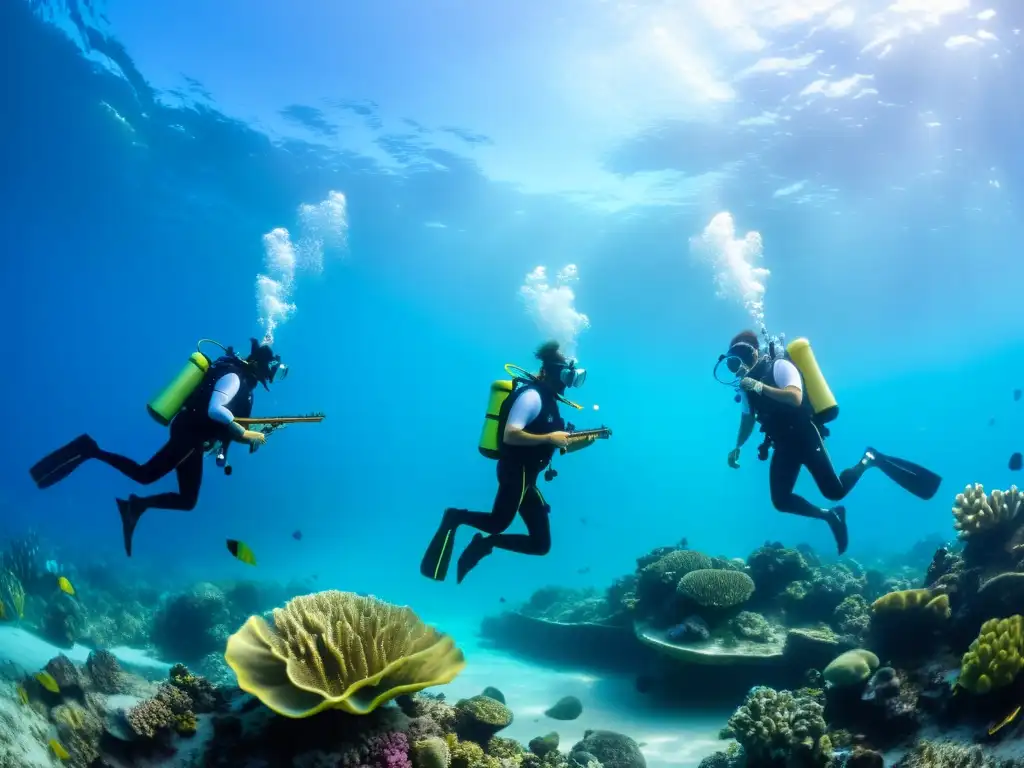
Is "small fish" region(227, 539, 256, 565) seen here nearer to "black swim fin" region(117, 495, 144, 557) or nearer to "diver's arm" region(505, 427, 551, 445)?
"black swim fin" region(117, 495, 144, 557)

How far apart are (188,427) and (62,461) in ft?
6.07

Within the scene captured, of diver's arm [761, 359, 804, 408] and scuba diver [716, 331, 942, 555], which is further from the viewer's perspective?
scuba diver [716, 331, 942, 555]

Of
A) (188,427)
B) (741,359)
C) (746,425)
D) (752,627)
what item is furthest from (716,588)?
(188,427)

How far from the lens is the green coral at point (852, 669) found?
5.65 meters

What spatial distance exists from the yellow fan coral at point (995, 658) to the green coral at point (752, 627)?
4.18 metres

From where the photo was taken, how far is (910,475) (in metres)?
8.54

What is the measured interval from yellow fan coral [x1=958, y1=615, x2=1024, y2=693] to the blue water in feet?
69.5

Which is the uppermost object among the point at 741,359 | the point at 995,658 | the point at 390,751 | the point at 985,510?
the point at 741,359

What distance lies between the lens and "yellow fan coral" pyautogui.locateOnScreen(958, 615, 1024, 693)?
4492 millimetres

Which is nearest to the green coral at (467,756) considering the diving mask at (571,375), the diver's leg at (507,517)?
the diver's leg at (507,517)

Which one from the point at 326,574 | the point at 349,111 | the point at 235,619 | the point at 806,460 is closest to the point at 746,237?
the point at 349,111

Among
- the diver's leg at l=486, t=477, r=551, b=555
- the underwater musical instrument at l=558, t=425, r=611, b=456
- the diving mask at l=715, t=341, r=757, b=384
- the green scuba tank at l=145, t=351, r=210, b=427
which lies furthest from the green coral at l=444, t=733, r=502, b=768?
the diving mask at l=715, t=341, r=757, b=384

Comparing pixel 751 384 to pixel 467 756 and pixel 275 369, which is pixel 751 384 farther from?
pixel 275 369

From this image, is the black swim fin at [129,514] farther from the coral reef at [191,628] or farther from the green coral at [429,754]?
the coral reef at [191,628]
